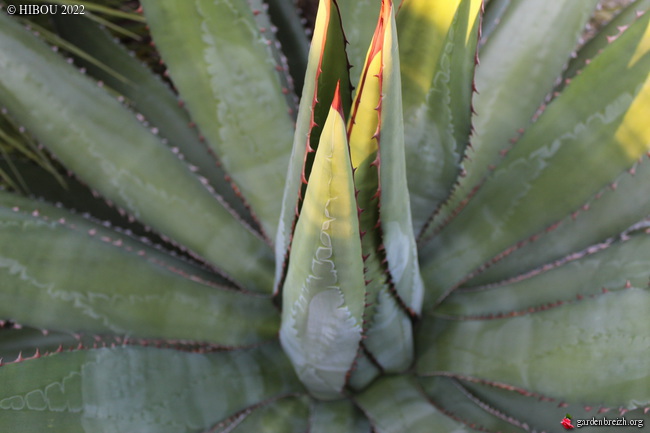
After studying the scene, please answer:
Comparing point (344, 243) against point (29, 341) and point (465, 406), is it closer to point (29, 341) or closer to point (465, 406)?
point (465, 406)

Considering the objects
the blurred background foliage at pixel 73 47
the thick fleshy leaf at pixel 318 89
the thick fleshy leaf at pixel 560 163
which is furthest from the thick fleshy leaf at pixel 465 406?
the blurred background foliage at pixel 73 47

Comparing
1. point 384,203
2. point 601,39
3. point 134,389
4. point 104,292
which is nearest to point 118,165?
point 104,292

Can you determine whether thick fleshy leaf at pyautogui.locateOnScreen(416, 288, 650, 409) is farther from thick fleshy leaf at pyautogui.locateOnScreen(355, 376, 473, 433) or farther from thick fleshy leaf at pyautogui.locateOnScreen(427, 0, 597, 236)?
thick fleshy leaf at pyautogui.locateOnScreen(427, 0, 597, 236)

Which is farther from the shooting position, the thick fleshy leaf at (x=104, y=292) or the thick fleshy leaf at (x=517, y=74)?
the thick fleshy leaf at (x=517, y=74)

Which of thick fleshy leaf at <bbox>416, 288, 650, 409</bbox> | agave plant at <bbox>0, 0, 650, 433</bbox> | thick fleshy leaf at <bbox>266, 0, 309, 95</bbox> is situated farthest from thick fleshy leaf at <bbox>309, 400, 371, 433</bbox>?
thick fleshy leaf at <bbox>266, 0, 309, 95</bbox>

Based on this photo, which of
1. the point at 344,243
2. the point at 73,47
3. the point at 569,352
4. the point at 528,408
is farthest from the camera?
the point at 73,47

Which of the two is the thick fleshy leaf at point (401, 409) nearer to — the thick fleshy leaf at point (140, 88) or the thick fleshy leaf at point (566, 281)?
the thick fleshy leaf at point (566, 281)
